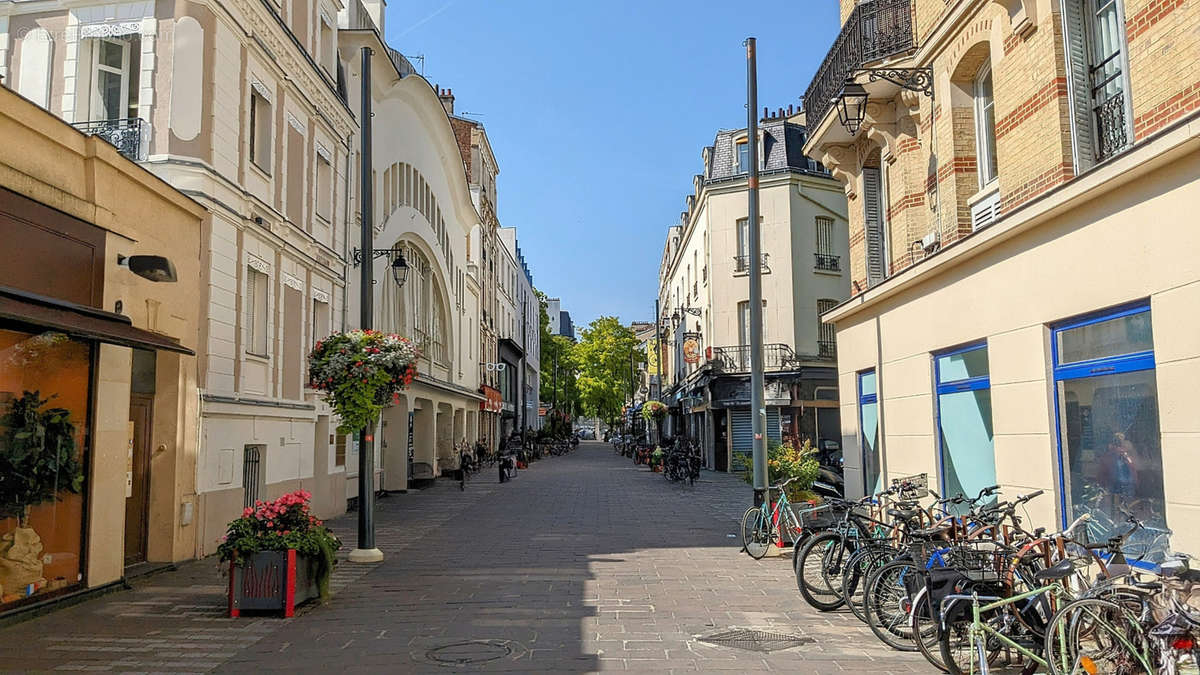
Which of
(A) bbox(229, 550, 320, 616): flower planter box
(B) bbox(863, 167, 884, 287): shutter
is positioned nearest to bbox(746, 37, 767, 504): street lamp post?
(B) bbox(863, 167, 884, 287): shutter

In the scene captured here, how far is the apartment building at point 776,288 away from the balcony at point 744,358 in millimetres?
36

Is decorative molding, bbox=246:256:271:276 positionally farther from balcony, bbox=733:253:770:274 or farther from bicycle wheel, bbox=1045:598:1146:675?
balcony, bbox=733:253:770:274

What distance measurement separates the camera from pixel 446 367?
108ft

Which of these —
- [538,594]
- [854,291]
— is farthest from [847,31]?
[538,594]

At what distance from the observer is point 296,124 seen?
1557cm

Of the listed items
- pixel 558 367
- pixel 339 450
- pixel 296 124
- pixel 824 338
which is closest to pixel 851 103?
pixel 296 124

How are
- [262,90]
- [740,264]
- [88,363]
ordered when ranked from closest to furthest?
[88,363]
[262,90]
[740,264]

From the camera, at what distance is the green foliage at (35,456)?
8117 millimetres

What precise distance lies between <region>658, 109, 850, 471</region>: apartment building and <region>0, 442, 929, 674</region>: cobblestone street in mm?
18815

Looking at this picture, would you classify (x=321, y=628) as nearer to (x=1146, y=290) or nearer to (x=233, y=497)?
(x=233, y=497)

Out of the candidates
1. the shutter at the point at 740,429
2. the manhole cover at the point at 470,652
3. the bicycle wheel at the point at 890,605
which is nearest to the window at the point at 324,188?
the manhole cover at the point at 470,652

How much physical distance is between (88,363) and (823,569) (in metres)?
7.67

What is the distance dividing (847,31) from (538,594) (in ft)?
28.8

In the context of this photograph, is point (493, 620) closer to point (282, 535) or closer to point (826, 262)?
point (282, 535)
